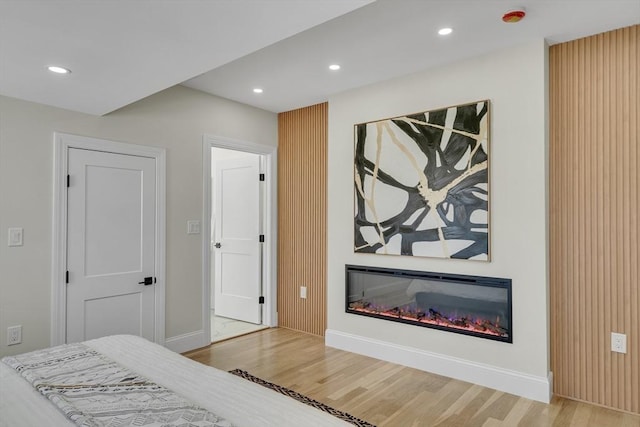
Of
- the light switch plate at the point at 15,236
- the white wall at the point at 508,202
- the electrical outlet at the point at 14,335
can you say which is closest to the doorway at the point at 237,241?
the white wall at the point at 508,202

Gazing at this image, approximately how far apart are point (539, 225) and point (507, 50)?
4.41ft

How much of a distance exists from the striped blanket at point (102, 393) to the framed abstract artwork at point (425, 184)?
2405mm

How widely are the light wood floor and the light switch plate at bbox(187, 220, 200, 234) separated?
3.83 feet

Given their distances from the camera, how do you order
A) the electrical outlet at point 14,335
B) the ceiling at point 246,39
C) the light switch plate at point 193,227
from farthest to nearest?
the light switch plate at point 193,227, the electrical outlet at point 14,335, the ceiling at point 246,39

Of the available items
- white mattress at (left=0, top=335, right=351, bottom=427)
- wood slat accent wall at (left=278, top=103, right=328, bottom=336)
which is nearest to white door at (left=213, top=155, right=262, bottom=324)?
wood slat accent wall at (left=278, top=103, right=328, bottom=336)

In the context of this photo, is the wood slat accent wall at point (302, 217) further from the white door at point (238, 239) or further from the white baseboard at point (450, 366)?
the white baseboard at point (450, 366)

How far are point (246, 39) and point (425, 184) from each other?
203 cm

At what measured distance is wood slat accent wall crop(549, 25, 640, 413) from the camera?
267cm

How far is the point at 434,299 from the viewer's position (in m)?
3.43

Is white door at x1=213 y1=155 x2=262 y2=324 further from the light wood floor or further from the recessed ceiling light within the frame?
the recessed ceiling light

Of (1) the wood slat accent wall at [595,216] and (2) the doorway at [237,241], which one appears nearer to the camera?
(1) the wood slat accent wall at [595,216]

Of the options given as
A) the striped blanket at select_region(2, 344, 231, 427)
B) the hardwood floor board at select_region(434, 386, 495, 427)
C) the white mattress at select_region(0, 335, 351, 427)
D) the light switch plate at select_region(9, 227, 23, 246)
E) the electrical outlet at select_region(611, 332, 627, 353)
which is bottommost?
the hardwood floor board at select_region(434, 386, 495, 427)

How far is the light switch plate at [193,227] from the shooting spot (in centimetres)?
389

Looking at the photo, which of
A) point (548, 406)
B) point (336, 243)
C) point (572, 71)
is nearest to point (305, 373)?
point (336, 243)
